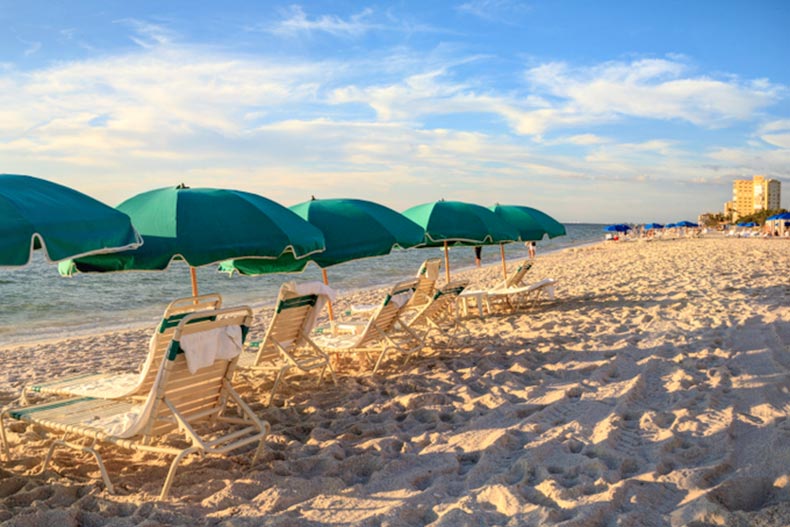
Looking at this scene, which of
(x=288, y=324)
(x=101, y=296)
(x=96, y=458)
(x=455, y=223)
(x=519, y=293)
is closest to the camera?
(x=96, y=458)

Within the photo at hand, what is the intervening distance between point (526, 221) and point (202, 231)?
7.01m

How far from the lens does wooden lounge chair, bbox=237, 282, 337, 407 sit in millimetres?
5012

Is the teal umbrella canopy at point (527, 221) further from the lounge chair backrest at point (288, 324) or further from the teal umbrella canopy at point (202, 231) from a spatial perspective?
the teal umbrella canopy at point (202, 231)

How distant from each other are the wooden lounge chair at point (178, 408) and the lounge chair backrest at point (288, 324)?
1.22m

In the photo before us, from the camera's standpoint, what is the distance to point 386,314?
5.95 metres

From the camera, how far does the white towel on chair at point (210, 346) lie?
3297mm

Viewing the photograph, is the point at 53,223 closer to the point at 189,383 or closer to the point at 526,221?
the point at 189,383

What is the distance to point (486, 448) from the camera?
3.68 meters

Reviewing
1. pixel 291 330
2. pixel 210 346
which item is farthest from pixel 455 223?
pixel 210 346

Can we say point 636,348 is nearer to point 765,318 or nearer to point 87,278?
point 765,318

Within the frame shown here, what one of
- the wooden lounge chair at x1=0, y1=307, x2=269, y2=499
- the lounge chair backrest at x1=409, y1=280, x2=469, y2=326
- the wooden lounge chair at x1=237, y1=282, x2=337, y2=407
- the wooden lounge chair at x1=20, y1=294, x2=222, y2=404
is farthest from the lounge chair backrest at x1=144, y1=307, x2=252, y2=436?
the lounge chair backrest at x1=409, y1=280, x2=469, y2=326

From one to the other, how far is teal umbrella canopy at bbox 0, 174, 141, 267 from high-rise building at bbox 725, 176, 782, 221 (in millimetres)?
141408

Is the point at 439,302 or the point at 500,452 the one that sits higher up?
the point at 439,302

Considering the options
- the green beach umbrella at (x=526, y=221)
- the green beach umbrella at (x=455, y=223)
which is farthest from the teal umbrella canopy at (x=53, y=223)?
the green beach umbrella at (x=526, y=221)
